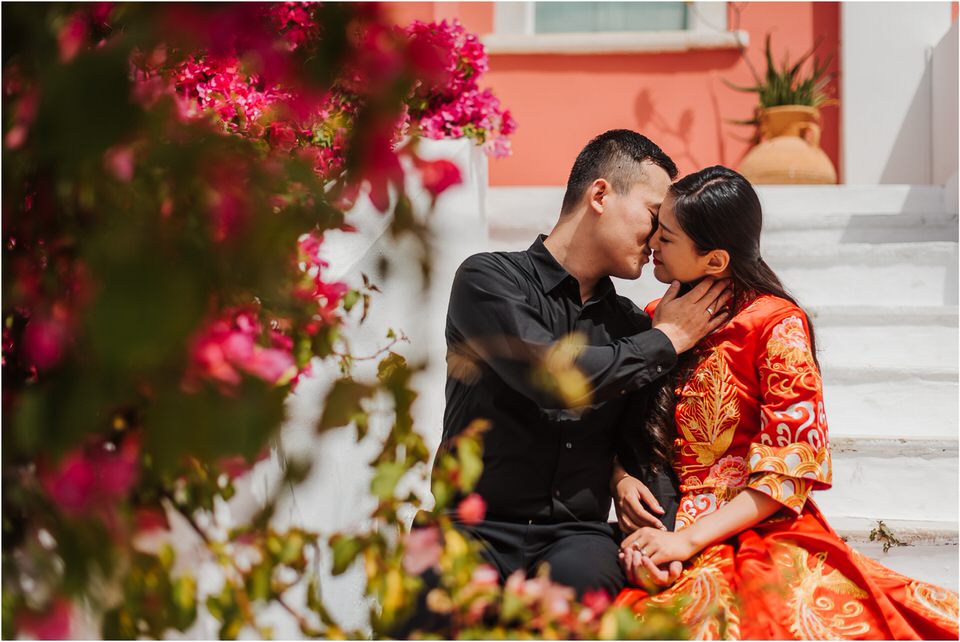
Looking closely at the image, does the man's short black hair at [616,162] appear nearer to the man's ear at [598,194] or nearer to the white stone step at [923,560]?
the man's ear at [598,194]

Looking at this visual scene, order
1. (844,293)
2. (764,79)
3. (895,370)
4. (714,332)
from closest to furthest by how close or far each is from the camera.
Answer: (714,332)
(895,370)
(844,293)
(764,79)

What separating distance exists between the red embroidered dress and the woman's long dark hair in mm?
39

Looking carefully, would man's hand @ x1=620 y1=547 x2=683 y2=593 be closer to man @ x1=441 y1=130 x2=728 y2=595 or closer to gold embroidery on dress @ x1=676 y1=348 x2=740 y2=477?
man @ x1=441 y1=130 x2=728 y2=595

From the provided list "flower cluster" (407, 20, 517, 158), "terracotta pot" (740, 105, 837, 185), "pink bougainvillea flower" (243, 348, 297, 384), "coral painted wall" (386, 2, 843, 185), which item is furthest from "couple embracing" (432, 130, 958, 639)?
"coral painted wall" (386, 2, 843, 185)

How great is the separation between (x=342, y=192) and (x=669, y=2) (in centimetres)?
620

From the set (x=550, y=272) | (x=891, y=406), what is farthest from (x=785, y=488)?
(x=891, y=406)

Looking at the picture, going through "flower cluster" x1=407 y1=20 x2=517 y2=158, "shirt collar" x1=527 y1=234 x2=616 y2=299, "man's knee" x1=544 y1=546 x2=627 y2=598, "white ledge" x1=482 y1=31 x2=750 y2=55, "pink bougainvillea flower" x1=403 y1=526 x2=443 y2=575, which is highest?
"white ledge" x1=482 y1=31 x2=750 y2=55

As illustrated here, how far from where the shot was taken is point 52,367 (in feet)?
2.46

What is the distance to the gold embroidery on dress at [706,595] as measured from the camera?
1725 mm

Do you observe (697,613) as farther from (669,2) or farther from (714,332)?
(669,2)

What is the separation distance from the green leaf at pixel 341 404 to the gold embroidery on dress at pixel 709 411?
150cm

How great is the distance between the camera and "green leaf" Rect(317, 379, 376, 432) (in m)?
0.73

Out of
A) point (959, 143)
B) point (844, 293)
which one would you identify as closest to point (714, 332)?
point (844, 293)

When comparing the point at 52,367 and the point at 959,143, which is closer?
the point at 52,367
